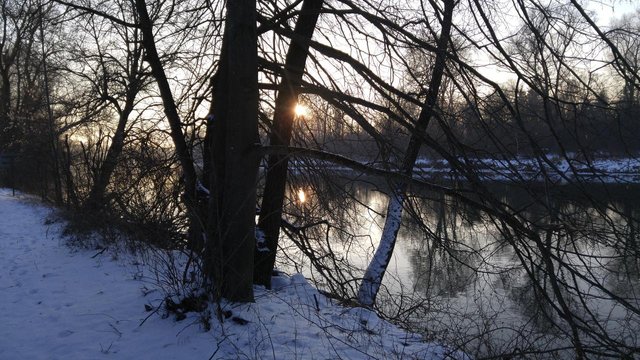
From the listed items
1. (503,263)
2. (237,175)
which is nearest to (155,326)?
(237,175)

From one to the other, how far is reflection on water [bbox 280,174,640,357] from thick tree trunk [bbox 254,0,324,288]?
25.6 inches

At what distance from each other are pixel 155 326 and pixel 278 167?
271cm

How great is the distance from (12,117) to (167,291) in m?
26.4

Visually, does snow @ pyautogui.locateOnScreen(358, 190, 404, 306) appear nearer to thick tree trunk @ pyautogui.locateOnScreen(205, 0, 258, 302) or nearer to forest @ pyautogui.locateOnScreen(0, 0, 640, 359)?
forest @ pyautogui.locateOnScreen(0, 0, 640, 359)

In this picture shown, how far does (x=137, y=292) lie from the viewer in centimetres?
599

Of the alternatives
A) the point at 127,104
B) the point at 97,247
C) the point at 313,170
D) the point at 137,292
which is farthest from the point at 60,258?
the point at 127,104

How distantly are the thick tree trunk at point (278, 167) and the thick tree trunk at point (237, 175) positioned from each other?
89 centimetres

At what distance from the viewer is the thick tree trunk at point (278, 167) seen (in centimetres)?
615

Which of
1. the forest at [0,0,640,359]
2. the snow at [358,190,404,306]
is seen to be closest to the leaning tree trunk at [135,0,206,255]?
the forest at [0,0,640,359]

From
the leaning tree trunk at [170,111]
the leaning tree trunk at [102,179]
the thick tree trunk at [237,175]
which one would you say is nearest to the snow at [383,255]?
the leaning tree trunk at [170,111]

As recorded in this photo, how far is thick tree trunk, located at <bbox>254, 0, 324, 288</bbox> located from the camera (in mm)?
6152

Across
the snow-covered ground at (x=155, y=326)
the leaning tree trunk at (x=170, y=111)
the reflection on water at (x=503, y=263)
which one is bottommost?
the snow-covered ground at (x=155, y=326)

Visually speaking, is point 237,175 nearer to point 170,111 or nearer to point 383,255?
point 170,111

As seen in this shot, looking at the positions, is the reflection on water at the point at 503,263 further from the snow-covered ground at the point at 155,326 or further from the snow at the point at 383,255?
the snow-covered ground at the point at 155,326
